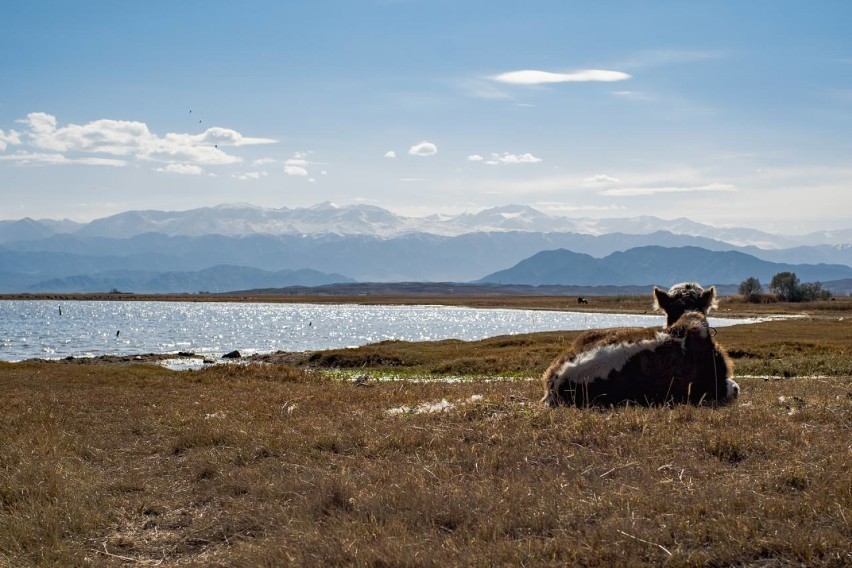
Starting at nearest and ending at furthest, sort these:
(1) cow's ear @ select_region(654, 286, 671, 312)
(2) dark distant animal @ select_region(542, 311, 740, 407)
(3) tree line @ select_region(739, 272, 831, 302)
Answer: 1. (2) dark distant animal @ select_region(542, 311, 740, 407)
2. (1) cow's ear @ select_region(654, 286, 671, 312)
3. (3) tree line @ select_region(739, 272, 831, 302)

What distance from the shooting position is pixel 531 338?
190ft

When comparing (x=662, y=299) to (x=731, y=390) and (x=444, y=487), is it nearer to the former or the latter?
(x=731, y=390)

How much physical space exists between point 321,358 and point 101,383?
23.5 meters

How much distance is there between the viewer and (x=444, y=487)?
8.61 meters

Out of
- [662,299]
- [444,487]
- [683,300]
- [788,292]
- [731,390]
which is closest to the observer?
[444,487]

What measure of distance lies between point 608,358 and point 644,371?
0.66 metres

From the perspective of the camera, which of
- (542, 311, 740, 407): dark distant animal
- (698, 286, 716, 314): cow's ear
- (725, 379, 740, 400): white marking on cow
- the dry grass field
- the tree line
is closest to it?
the dry grass field

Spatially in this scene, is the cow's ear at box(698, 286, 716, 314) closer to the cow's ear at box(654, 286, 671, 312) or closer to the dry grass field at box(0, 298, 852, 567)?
the cow's ear at box(654, 286, 671, 312)

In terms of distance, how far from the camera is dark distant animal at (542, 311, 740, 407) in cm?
1357

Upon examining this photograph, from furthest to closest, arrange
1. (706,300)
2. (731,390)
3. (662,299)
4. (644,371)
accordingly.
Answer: (662,299) → (706,300) → (731,390) → (644,371)

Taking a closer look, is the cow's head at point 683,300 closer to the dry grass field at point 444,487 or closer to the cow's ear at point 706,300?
the cow's ear at point 706,300

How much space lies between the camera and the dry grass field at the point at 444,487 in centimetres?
688

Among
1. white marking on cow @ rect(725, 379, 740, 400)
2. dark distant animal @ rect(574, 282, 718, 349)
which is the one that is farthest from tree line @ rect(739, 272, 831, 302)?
white marking on cow @ rect(725, 379, 740, 400)

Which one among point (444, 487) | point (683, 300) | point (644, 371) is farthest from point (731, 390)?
point (444, 487)
